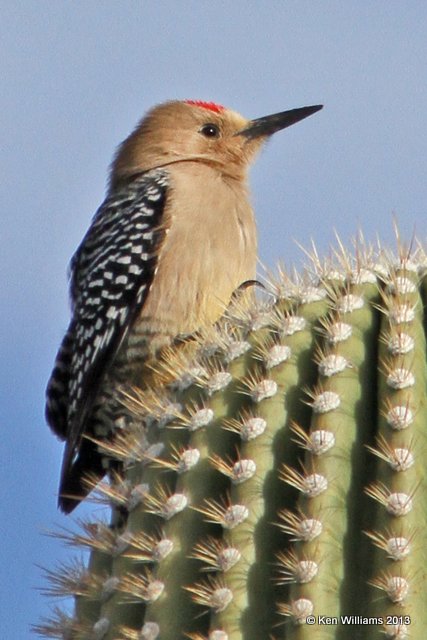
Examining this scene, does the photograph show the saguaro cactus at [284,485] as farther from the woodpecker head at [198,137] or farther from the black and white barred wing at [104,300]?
the woodpecker head at [198,137]

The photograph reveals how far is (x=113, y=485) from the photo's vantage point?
3410mm

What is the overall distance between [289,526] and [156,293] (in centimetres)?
289

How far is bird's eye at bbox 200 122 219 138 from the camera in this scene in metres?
6.41

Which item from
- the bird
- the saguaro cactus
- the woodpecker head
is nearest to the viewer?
the saguaro cactus

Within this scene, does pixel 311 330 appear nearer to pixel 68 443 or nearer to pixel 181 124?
pixel 68 443

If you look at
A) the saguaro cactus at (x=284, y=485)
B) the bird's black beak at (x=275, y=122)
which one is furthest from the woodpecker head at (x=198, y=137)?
the saguaro cactus at (x=284, y=485)

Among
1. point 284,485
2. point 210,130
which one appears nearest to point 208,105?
point 210,130

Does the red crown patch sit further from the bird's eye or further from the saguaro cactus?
the saguaro cactus

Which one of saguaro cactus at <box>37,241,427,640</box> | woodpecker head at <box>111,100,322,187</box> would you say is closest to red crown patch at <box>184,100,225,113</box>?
woodpecker head at <box>111,100,322,187</box>

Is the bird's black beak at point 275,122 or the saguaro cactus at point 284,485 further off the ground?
the bird's black beak at point 275,122

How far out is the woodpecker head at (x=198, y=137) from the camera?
632cm

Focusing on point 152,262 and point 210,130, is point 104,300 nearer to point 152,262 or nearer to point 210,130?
point 152,262

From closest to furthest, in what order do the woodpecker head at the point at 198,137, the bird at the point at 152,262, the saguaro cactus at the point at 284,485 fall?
the saguaro cactus at the point at 284,485 → the bird at the point at 152,262 → the woodpecker head at the point at 198,137

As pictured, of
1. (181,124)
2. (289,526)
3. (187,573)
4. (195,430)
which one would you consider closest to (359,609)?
(289,526)
